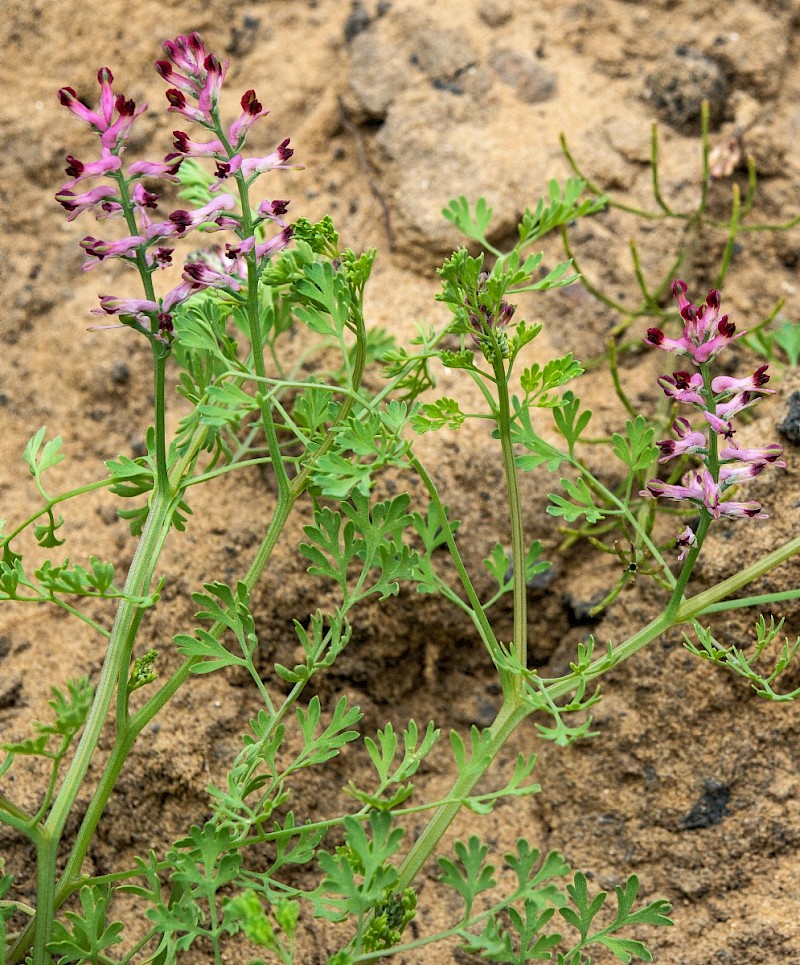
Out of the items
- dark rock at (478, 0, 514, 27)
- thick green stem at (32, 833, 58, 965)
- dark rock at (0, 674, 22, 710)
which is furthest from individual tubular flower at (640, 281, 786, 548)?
dark rock at (478, 0, 514, 27)

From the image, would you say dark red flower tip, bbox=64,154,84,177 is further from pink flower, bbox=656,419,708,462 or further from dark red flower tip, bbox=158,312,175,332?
pink flower, bbox=656,419,708,462

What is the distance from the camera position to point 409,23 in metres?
3.02

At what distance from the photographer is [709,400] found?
167cm

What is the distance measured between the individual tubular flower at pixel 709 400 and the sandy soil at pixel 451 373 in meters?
0.52

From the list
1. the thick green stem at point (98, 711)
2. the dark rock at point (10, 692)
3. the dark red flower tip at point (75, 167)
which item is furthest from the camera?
the dark rock at point (10, 692)

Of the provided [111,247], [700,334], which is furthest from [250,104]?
[700,334]

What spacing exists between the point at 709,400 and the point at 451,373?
1.03m

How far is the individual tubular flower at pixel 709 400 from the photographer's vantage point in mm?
1650

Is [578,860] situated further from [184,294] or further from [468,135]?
[468,135]

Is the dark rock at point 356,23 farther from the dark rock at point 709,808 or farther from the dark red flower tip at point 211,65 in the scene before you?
the dark rock at point 709,808

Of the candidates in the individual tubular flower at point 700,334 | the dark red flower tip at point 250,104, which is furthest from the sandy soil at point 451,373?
the dark red flower tip at point 250,104

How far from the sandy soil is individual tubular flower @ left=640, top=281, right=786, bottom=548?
0.52m

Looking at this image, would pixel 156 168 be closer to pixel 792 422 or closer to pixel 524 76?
pixel 792 422

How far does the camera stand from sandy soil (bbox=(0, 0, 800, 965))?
211 centimetres
